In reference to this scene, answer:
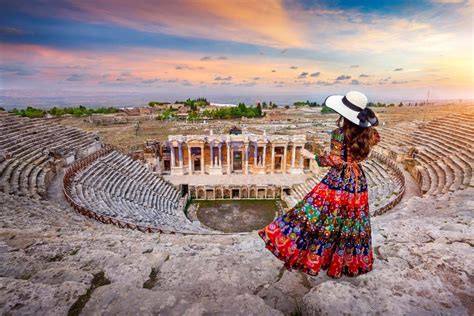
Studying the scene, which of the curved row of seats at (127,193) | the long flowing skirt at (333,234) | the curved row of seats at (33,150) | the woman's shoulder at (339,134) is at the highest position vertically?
the woman's shoulder at (339,134)

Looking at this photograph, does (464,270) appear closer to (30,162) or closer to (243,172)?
(30,162)

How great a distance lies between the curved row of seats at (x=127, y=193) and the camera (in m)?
14.8

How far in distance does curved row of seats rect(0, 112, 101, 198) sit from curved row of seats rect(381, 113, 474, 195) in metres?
21.1

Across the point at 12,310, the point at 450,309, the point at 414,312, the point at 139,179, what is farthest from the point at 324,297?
the point at 139,179

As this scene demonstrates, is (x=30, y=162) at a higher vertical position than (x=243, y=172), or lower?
higher

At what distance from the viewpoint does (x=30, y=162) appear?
17.2 m

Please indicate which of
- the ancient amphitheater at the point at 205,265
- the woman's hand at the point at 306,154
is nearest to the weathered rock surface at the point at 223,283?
the ancient amphitheater at the point at 205,265

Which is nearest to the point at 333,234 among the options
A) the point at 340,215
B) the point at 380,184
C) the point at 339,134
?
the point at 340,215

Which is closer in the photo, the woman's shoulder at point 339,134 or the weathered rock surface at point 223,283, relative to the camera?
the weathered rock surface at point 223,283

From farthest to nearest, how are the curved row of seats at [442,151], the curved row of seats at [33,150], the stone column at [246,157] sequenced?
the stone column at [246,157] → the curved row of seats at [33,150] → the curved row of seats at [442,151]

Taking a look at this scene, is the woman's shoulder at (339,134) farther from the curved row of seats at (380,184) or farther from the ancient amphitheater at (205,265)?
the curved row of seats at (380,184)

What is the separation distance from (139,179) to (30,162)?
805 centimetres

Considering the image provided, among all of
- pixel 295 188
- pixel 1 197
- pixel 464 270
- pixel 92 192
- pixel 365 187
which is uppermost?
pixel 365 187

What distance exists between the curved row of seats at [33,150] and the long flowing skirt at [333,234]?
47.4 ft
